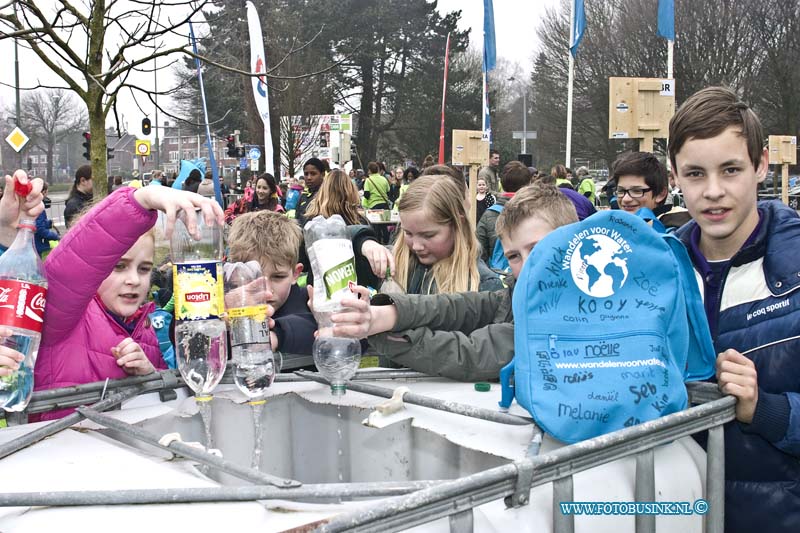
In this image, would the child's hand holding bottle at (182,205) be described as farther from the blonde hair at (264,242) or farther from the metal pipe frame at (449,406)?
the blonde hair at (264,242)

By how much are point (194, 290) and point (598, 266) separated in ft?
3.37

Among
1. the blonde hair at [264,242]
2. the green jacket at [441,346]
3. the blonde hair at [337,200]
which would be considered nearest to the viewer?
the green jacket at [441,346]

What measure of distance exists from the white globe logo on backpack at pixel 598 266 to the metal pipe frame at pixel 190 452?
2.83 feet

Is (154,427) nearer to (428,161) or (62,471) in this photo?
(62,471)

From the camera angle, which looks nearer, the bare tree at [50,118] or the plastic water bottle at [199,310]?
the plastic water bottle at [199,310]

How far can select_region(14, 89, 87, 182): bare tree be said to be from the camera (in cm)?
4753

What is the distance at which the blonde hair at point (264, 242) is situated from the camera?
3.12 meters

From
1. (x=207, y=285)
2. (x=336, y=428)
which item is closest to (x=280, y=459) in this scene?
(x=336, y=428)

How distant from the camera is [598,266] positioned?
1.94m

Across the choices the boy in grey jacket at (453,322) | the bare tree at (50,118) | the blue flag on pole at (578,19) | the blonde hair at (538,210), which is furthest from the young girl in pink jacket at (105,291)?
the bare tree at (50,118)

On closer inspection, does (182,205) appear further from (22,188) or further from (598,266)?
(598,266)

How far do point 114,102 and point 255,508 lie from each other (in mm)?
6551

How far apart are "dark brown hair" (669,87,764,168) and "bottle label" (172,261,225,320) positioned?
1.46 meters

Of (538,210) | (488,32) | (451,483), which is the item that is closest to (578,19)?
(488,32)
